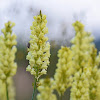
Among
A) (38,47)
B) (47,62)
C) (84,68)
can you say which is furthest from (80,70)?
(38,47)

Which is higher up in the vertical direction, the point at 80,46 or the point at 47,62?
the point at 80,46

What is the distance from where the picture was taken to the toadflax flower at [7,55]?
6.73ft

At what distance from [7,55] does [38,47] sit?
39cm

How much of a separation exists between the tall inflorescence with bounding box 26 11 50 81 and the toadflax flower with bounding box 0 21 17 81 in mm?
265

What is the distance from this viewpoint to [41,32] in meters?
2.35

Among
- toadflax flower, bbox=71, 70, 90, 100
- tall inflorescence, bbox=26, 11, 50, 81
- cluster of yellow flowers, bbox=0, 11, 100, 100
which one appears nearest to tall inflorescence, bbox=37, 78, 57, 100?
cluster of yellow flowers, bbox=0, 11, 100, 100

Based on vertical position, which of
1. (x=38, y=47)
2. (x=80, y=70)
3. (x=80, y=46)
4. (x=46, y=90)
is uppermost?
(x=80, y=46)

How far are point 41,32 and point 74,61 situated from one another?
32.7 inches

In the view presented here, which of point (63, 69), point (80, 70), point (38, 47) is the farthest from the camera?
point (63, 69)

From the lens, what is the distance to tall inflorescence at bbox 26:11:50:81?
231cm

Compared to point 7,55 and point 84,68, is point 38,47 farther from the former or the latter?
point 84,68

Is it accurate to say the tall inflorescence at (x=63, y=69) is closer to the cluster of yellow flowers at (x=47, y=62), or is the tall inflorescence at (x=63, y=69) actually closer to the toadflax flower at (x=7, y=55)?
the cluster of yellow flowers at (x=47, y=62)

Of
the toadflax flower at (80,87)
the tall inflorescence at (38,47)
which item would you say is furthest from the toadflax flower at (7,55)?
the toadflax flower at (80,87)

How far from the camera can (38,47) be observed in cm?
233
